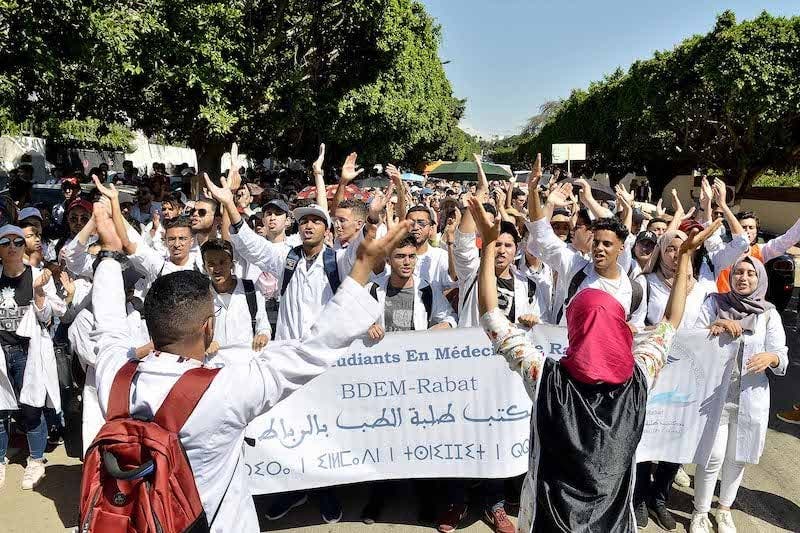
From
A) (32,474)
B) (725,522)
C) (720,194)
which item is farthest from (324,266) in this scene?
(720,194)

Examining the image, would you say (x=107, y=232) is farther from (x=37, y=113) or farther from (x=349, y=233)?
(x=37, y=113)

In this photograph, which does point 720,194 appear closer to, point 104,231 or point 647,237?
point 647,237

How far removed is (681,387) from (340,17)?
11.9 meters

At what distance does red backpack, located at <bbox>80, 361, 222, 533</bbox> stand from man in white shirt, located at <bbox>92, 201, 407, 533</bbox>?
1.7 inches

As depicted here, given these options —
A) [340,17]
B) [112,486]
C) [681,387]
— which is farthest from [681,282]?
[340,17]

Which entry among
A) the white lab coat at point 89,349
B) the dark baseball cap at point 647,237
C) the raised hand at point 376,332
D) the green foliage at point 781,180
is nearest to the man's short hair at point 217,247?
the white lab coat at point 89,349

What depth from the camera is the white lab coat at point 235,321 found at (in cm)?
407

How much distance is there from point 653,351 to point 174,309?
6.10 ft

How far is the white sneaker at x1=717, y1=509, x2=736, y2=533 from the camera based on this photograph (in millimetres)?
3910

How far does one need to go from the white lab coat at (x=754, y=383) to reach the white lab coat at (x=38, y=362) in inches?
179

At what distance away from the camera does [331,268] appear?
4.20 meters

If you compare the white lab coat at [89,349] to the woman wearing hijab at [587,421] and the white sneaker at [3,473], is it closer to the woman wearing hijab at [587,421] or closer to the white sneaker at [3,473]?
the white sneaker at [3,473]

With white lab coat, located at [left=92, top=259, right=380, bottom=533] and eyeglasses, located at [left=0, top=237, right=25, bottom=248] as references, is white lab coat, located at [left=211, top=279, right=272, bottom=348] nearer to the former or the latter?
eyeglasses, located at [left=0, top=237, right=25, bottom=248]

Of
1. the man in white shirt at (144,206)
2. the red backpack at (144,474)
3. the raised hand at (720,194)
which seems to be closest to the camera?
the red backpack at (144,474)
